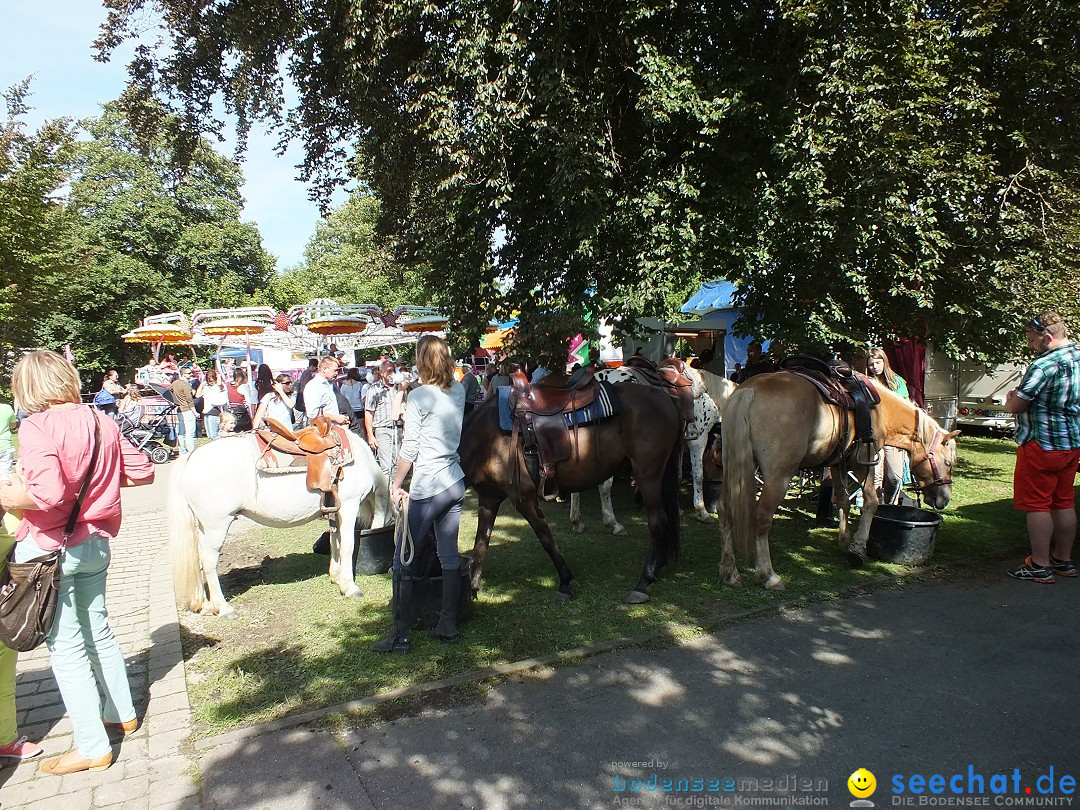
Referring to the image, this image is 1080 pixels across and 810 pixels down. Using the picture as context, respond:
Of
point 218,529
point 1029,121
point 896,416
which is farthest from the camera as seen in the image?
point 1029,121

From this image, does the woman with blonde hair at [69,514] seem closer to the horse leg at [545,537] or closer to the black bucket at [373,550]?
the black bucket at [373,550]

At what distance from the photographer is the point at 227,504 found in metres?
5.05

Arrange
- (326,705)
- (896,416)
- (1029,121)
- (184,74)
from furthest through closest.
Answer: (184,74)
(1029,121)
(896,416)
(326,705)

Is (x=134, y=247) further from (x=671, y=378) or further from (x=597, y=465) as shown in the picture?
(x=597, y=465)

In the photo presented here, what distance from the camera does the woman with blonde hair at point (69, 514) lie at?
2838 millimetres

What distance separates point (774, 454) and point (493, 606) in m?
2.70

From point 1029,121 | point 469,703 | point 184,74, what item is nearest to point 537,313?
point 469,703

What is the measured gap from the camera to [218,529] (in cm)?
506

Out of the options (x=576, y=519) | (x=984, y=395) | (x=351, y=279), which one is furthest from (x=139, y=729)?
(x=351, y=279)

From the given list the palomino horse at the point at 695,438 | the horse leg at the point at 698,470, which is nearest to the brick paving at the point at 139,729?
the palomino horse at the point at 695,438

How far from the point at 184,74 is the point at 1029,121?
10.7 metres

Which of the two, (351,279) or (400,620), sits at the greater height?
(351,279)

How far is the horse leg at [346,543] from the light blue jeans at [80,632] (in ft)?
7.32

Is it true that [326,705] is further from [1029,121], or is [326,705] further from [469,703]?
[1029,121]
